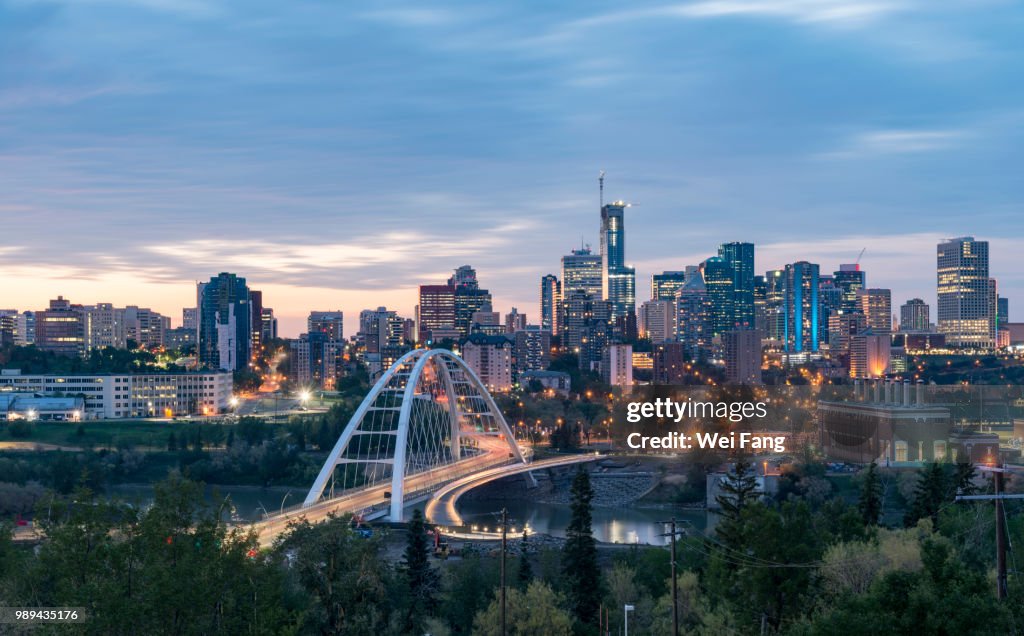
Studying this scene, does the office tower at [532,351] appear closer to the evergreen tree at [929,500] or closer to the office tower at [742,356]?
the office tower at [742,356]

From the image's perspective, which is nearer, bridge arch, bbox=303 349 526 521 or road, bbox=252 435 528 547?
road, bbox=252 435 528 547

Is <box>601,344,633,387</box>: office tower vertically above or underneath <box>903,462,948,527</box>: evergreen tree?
above

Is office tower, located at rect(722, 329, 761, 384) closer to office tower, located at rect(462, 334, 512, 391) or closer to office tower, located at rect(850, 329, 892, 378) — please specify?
office tower, located at rect(850, 329, 892, 378)

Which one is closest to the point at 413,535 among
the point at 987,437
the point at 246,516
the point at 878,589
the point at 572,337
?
the point at 878,589

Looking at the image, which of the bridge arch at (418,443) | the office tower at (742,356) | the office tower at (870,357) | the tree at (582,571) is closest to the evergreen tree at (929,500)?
the tree at (582,571)

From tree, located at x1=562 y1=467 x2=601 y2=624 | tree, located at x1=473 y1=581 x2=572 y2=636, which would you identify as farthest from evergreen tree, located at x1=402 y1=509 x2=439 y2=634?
tree, located at x1=473 y1=581 x2=572 y2=636

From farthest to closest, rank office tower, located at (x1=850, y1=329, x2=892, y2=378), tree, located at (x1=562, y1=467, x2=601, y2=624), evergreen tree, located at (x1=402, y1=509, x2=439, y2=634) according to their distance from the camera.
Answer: office tower, located at (x1=850, y1=329, x2=892, y2=378) < tree, located at (x1=562, y1=467, x2=601, y2=624) < evergreen tree, located at (x1=402, y1=509, x2=439, y2=634)

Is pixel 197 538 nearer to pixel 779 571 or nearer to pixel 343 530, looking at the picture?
pixel 343 530
